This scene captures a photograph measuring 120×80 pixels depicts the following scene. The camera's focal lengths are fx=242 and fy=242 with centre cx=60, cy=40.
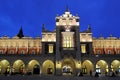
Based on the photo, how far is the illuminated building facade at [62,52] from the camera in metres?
75.0

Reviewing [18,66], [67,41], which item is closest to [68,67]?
[67,41]

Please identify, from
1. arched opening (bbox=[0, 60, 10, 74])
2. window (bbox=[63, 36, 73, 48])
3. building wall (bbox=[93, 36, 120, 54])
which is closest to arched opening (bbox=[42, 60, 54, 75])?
window (bbox=[63, 36, 73, 48])

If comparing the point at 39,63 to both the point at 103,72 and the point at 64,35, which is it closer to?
the point at 64,35

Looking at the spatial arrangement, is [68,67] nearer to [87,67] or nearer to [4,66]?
[87,67]

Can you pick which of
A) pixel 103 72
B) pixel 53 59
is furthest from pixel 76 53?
pixel 103 72

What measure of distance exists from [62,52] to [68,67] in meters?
8.12

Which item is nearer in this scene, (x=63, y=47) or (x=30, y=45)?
(x=63, y=47)

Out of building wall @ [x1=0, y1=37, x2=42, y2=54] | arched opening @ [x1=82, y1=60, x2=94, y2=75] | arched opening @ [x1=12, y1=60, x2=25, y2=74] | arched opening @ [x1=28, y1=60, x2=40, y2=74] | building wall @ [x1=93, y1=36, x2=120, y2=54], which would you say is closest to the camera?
arched opening @ [x1=82, y1=60, x2=94, y2=75]

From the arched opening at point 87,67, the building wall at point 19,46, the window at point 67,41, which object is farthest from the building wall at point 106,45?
the building wall at point 19,46

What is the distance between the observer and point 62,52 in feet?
245

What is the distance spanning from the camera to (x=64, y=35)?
77.0 metres

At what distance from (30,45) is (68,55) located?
55.6ft

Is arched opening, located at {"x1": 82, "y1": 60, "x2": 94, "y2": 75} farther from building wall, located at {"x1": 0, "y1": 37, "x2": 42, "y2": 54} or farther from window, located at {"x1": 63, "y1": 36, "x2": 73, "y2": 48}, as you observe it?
building wall, located at {"x1": 0, "y1": 37, "x2": 42, "y2": 54}

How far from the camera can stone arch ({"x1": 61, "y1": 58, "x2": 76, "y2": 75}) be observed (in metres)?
77.2
